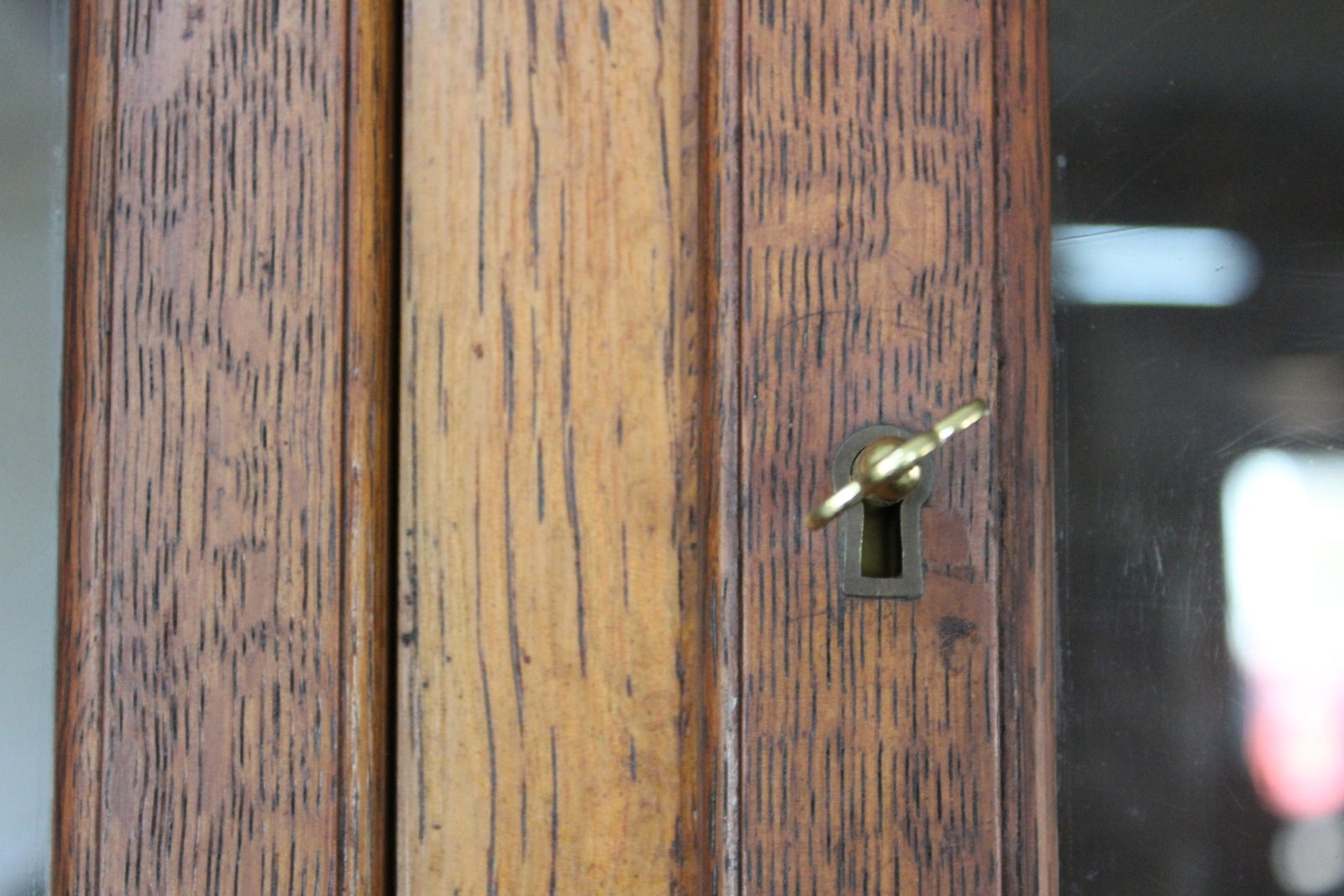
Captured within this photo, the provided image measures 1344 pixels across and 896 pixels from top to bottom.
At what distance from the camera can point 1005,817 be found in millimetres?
393

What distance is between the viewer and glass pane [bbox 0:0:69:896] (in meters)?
0.41

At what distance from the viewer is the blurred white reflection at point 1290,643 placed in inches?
16.0

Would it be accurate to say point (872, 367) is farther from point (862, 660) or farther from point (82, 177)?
point (82, 177)

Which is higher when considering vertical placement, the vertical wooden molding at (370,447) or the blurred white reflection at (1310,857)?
the vertical wooden molding at (370,447)

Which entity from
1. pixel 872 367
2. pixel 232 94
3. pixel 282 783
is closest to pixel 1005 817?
pixel 872 367

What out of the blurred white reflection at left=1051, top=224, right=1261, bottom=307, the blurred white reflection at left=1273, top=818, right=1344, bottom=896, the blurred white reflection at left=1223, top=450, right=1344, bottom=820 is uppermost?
the blurred white reflection at left=1051, top=224, right=1261, bottom=307

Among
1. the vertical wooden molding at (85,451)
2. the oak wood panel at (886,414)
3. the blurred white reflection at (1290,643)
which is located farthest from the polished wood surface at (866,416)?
the vertical wooden molding at (85,451)

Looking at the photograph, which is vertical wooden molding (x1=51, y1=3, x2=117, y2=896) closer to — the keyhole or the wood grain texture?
the wood grain texture

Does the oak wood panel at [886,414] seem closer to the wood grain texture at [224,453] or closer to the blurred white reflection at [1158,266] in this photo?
the blurred white reflection at [1158,266]

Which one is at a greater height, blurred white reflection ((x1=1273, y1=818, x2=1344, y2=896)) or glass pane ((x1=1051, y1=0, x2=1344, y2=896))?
glass pane ((x1=1051, y1=0, x2=1344, y2=896))

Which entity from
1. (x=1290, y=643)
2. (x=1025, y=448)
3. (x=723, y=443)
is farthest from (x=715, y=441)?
(x=1290, y=643)

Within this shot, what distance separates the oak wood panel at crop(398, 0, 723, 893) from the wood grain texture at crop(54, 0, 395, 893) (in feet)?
0.08

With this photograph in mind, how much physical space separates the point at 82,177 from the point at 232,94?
75 mm

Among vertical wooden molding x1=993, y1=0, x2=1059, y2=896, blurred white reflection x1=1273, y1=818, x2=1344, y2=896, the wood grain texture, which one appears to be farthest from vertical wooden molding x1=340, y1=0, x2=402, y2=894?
blurred white reflection x1=1273, y1=818, x2=1344, y2=896
